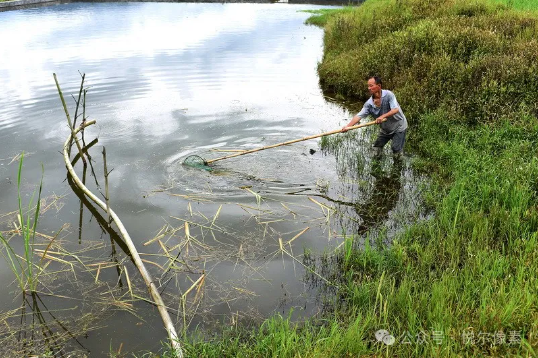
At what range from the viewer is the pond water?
4.74m

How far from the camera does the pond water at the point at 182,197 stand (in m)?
4.74

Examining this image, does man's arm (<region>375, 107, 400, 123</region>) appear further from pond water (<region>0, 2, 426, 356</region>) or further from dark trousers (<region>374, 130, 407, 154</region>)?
pond water (<region>0, 2, 426, 356</region>)

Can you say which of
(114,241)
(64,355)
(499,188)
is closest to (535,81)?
(499,188)

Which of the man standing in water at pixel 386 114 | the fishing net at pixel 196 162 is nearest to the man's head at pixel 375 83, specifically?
the man standing in water at pixel 386 114

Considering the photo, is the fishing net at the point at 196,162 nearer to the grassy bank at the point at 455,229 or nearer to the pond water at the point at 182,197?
the pond water at the point at 182,197

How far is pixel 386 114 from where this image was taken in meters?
7.69

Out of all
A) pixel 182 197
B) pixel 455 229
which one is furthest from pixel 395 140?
pixel 182 197

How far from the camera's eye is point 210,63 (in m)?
18.2

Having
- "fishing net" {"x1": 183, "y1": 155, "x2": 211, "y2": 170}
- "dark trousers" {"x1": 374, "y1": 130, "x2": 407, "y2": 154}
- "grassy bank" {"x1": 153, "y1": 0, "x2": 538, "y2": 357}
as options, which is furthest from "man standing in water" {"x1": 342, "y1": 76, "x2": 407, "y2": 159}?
"fishing net" {"x1": 183, "y1": 155, "x2": 211, "y2": 170}

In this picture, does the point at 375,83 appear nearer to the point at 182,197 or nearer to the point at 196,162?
the point at 196,162

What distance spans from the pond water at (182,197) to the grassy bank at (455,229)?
0.56 metres

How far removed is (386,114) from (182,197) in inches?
148

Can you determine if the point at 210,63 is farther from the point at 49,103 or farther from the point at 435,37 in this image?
the point at 435,37

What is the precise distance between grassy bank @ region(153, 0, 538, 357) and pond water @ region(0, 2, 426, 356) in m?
0.56
